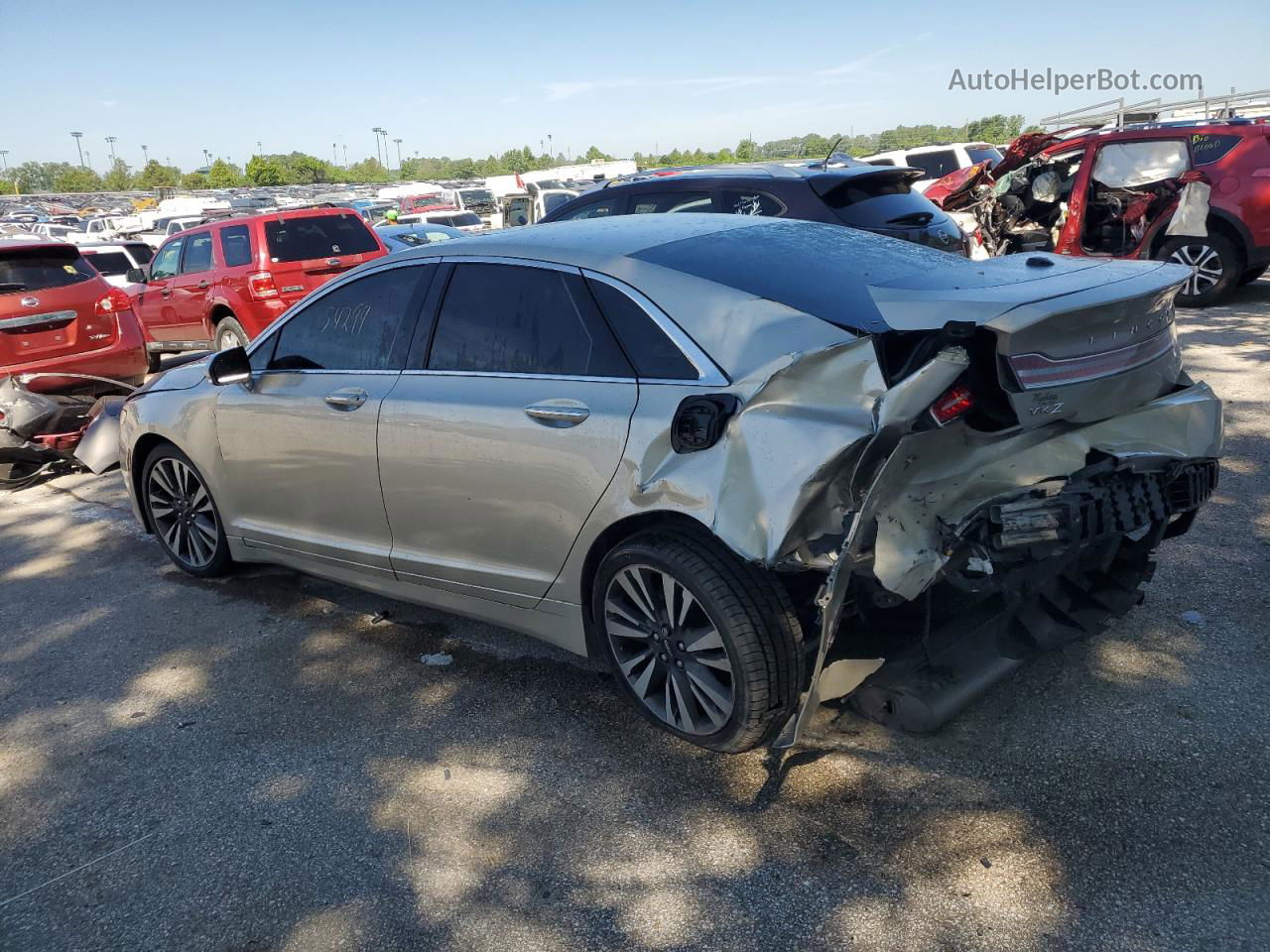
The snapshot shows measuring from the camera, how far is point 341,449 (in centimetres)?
418

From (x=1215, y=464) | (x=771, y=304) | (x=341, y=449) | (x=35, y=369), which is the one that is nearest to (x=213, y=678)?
(x=341, y=449)

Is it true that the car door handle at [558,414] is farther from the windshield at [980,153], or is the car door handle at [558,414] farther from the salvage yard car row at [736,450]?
the windshield at [980,153]

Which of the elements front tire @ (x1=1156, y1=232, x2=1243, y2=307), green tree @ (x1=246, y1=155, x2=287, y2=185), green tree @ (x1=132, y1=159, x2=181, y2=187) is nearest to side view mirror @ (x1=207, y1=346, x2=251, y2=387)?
front tire @ (x1=1156, y1=232, x2=1243, y2=307)

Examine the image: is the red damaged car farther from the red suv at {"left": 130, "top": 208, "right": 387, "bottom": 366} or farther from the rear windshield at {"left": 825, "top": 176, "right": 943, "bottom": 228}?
the red suv at {"left": 130, "top": 208, "right": 387, "bottom": 366}

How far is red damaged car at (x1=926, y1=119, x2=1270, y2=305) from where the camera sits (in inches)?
378

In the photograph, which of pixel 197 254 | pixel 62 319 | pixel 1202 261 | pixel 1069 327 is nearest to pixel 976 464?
pixel 1069 327

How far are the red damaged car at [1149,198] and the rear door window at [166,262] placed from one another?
381 inches

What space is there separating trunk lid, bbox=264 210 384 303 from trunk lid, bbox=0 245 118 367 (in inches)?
93.5

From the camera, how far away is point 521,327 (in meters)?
3.68

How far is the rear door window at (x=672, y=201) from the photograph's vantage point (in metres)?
8.02

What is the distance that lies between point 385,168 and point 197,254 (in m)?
128

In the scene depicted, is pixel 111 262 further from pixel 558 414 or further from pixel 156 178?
pixel 156 178

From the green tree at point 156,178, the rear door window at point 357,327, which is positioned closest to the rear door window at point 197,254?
the rear door window at point 357,327

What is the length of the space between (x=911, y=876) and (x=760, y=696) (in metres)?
0.64
